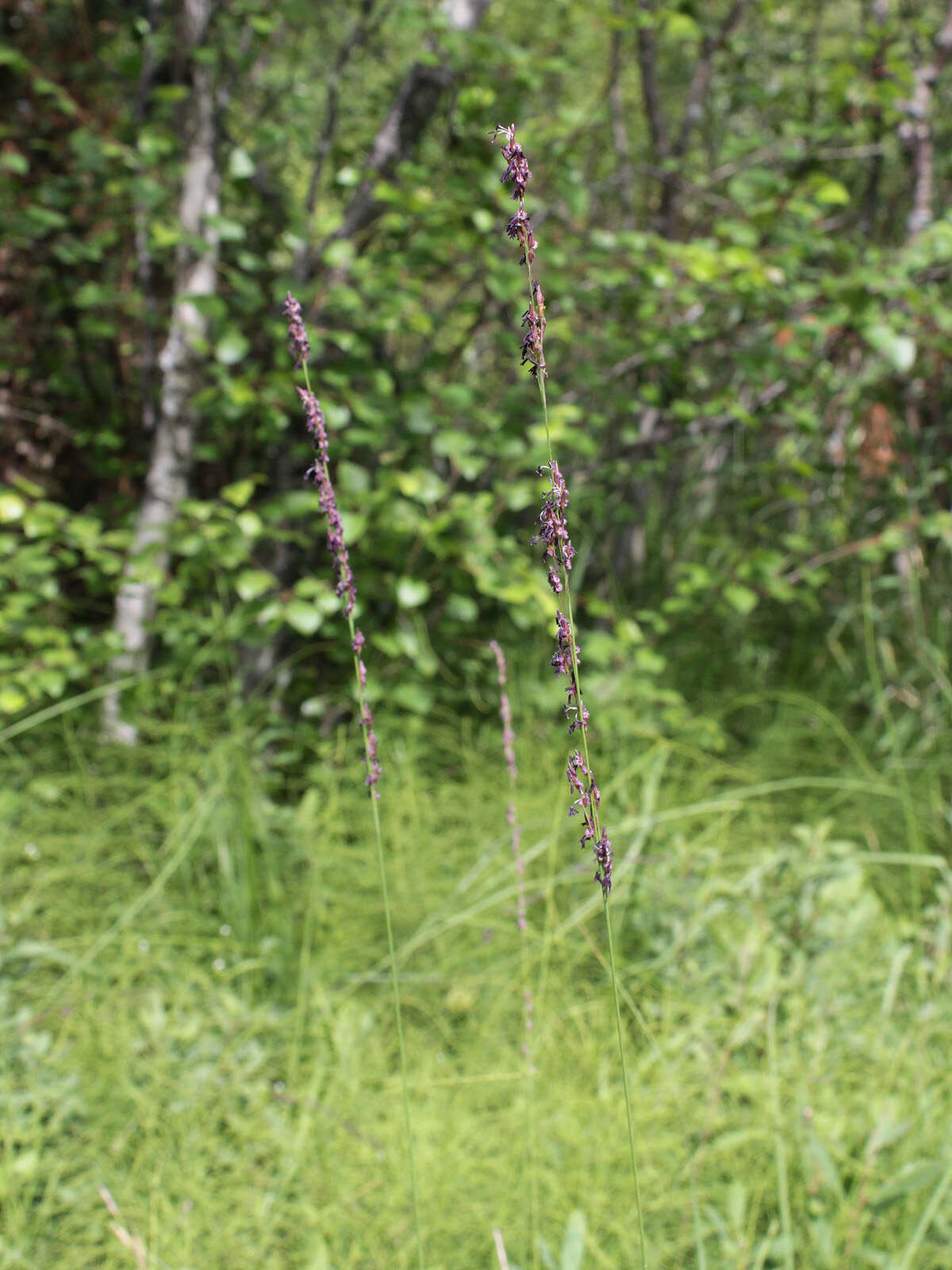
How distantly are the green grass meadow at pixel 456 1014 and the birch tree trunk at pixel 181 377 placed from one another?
250mm

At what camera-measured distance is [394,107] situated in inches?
101

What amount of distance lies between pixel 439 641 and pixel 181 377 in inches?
37.6

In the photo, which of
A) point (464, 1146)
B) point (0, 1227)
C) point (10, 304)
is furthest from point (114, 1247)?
point (10, 304)

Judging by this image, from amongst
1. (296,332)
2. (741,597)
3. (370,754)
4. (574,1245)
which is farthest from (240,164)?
(574,1245)

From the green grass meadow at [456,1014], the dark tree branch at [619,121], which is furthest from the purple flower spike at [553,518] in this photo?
the dark tree branch at [619,121]

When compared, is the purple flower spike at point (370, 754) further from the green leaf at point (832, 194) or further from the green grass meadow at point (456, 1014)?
the green leaf at point (832, 194)

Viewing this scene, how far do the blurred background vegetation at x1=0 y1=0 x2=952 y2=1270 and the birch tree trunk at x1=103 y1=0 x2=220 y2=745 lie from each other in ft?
0.04

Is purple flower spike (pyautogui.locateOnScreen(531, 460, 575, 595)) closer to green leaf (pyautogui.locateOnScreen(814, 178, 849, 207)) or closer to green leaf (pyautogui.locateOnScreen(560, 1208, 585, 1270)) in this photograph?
green leaf (pyautogui.locateOnScreen(560, 1208, 585, 1270))

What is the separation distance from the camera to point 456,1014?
186cm

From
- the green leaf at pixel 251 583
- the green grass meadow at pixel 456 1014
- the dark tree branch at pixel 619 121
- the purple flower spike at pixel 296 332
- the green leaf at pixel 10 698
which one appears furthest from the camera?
the dark tree branch at pixel 619 121

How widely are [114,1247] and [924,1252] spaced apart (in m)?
1.06

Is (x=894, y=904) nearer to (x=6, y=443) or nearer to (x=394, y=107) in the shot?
(x=394, y=107)

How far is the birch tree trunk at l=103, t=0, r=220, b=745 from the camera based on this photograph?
7.84ft

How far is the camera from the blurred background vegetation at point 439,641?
4.80ft
